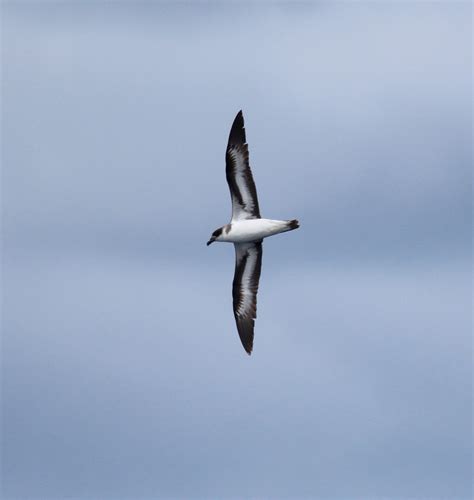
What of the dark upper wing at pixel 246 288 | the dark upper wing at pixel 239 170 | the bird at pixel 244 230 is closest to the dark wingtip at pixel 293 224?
the bird at pixel 244 230

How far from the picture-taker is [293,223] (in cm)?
3950

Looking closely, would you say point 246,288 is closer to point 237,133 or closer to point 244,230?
point 244,230

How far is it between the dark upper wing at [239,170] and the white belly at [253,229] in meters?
0.48

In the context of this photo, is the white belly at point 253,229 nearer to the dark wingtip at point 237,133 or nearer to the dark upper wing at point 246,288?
the dark upper wing at point 246,288

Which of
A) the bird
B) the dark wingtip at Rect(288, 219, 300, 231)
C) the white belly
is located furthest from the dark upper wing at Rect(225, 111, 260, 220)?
the dark wingtip at Rect(288, 219, 300, 231)

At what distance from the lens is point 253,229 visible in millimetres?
40531

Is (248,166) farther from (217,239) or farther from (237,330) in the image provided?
(237,330)

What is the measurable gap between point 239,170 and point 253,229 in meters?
1.93

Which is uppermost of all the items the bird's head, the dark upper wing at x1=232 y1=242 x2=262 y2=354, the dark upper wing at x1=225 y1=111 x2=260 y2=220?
the dark upper wing at x1=225 y1=111 x2=260 y2=220

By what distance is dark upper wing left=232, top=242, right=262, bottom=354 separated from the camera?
139ft

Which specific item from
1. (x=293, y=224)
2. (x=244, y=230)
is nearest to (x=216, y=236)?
(x=244, y=230)

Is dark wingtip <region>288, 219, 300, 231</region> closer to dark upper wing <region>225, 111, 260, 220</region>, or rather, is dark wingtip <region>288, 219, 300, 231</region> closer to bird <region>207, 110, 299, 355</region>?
bird <region>207, 110, 299, 355</region>

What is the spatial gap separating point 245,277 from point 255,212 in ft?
9.35

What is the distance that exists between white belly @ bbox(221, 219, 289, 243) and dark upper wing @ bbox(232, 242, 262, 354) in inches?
41.6
